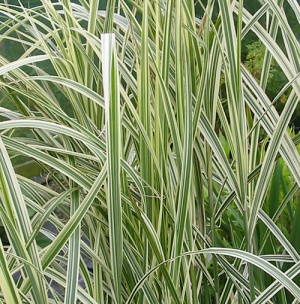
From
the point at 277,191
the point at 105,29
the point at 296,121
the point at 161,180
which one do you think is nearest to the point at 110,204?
the point at 161,180

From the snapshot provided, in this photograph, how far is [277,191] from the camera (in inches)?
45.3

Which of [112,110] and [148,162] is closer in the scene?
[112,110]

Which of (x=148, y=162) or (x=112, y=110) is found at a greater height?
(x=112, y=110)

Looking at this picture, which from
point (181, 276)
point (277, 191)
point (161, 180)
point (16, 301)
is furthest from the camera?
point (277, 191)

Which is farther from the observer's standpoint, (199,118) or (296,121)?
(296,121)

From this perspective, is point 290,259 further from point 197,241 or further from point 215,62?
point 215,62

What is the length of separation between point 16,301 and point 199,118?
1.34ft

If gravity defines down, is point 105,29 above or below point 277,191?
above

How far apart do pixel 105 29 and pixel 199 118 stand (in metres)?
0.28

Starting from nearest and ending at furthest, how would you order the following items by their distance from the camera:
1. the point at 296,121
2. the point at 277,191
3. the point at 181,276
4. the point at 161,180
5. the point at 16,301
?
the point at 16,301 < the point at 161,180 < the point at 181,276 < the point at 277,191 < the point at 296,121

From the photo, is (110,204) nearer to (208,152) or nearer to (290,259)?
(208,152)

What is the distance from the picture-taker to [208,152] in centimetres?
96

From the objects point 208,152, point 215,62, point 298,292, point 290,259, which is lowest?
point 290,259

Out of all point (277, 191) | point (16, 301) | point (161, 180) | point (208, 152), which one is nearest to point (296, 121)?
point (277, 191)
